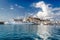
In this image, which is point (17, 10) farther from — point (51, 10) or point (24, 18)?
point (51, 10)

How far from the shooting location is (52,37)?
239 inches

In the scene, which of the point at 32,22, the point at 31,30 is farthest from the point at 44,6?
the point at 31,30

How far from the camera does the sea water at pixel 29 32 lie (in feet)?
20.0

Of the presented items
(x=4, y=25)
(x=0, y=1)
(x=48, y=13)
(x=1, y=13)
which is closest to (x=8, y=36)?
(x=4, y=25)

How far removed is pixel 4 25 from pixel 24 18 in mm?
838

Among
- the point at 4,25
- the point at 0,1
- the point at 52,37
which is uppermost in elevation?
the point at 0,1

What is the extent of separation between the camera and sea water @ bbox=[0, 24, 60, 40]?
609cm

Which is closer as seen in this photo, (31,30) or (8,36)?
(8,36)

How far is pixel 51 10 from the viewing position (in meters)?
6.31

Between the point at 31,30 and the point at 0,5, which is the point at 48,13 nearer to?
the point at 31,30

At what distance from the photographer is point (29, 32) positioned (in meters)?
6.50

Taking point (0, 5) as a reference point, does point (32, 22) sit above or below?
below

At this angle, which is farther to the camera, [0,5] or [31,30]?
[31,30]

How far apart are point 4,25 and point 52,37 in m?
1.93
